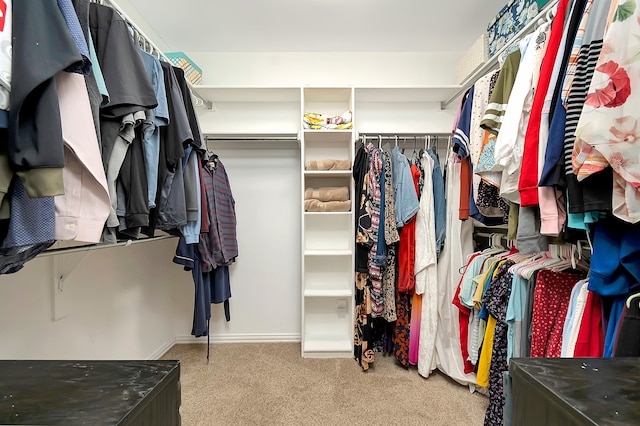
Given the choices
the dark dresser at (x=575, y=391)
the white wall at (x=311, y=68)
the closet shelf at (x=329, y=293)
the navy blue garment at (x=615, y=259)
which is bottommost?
the closet shelf at (x=329, y=293)

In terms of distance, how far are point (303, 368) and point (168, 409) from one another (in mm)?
1614

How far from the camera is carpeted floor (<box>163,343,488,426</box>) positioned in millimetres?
1448

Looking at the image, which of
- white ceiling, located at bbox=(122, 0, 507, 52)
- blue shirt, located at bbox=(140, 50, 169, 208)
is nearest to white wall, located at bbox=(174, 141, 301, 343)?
white ceiling, located at bbox=(122, 0, 507, 52)

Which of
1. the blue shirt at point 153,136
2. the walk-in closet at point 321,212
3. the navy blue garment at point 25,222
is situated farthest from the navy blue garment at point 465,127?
the navy blue garment at point 25,222

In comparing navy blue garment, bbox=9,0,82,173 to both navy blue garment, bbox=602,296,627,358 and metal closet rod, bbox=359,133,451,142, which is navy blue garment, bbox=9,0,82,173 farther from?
metal closet rod, bbox=359,133,451,142

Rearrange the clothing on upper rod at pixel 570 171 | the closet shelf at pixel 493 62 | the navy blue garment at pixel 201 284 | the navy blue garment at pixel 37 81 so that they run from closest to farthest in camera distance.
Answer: the navy blue garment at pixel 37 81, the clothing on upper rod at pixel 570 171, the closet shelf at pixel 493 62, the navy blue garment at pixel 201 284

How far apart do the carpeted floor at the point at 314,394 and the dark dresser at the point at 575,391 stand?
124 centimetres

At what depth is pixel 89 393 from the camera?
410mm

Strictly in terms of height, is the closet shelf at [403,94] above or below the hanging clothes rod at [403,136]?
above

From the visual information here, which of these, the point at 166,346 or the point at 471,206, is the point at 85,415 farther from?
the point at 166,346

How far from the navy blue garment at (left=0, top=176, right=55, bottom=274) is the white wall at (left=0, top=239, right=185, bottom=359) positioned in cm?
76

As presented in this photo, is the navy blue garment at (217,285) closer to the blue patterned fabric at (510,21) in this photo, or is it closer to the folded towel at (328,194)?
the folded towel at (328,194)

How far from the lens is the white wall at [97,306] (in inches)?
44.2

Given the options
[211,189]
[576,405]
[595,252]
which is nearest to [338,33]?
[211,189]
